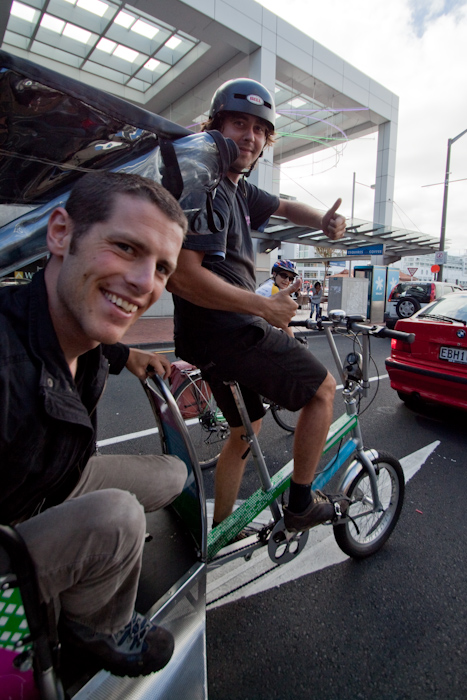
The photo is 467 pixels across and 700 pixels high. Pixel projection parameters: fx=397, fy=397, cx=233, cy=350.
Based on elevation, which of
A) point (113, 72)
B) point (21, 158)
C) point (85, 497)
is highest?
point (113, 72)

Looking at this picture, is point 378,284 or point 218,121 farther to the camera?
point 378,284

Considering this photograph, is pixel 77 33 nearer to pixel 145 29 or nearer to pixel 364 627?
pixel 145 29

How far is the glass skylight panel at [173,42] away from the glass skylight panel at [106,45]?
5.82ft

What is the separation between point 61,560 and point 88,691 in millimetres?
423

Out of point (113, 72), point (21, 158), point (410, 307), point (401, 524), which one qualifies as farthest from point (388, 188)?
point (21, 158)

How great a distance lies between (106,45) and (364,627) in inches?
669

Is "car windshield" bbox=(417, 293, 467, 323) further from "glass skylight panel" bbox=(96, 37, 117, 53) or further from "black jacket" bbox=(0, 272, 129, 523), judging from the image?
"glass skylight panel" bbox=(96, 37, 117, 53)

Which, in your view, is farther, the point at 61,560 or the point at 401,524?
the point at 401,524

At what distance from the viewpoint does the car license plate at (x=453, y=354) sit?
13.7 feet

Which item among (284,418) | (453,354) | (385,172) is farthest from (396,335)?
(385,172)

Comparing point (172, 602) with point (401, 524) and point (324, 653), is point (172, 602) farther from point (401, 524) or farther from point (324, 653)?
point (401, 524)

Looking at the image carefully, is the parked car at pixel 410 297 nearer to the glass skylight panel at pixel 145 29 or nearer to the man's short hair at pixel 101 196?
the glass skylight panel at pixel 145 29

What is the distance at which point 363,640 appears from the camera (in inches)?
72.4

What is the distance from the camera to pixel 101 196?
1098 mm
